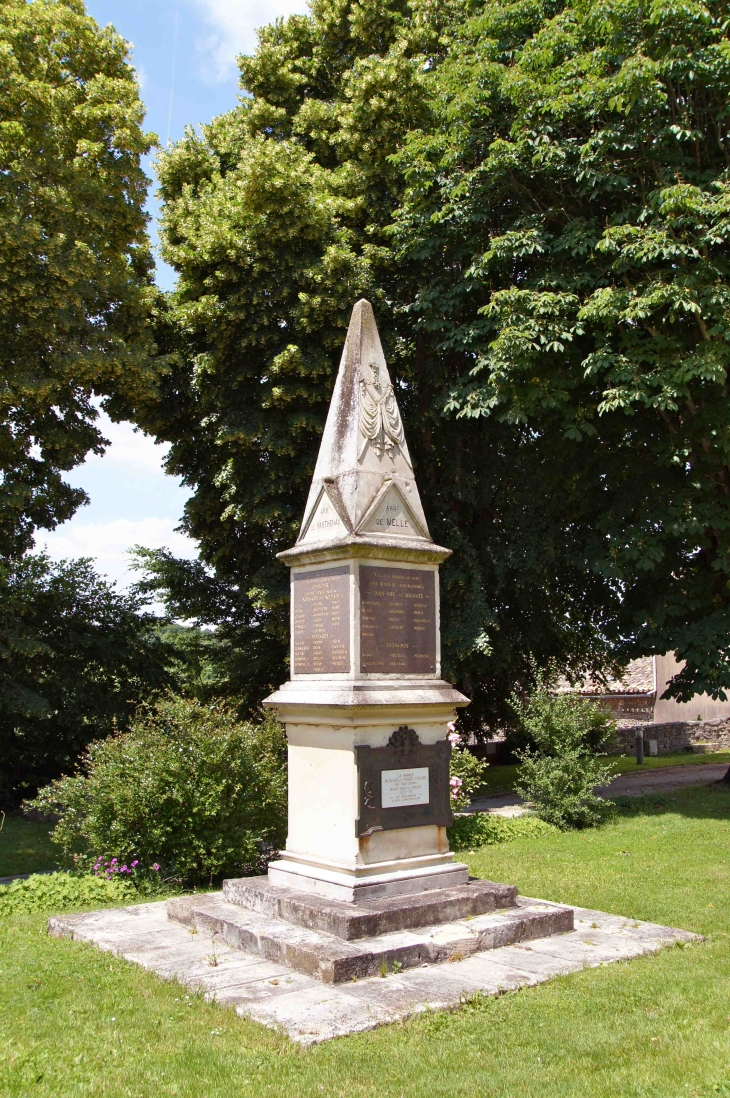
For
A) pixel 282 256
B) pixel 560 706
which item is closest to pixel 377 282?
pixel 282 256

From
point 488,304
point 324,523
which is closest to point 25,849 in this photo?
point 324,523

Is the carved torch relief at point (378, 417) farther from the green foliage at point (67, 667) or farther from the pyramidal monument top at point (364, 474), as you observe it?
the green foliage at point (67, 667)

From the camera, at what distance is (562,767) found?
13398 mm

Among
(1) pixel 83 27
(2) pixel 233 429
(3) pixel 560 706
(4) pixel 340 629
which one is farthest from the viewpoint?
(1) pixel 83 27

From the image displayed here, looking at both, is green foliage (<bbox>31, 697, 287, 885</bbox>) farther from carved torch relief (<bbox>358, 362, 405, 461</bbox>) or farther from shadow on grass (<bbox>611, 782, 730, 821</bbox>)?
shadow on grass (<bbox>611, 782, 730, 821</bbox>)

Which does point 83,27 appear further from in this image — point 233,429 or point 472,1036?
point 472,1036

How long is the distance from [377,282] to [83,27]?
6732 mm

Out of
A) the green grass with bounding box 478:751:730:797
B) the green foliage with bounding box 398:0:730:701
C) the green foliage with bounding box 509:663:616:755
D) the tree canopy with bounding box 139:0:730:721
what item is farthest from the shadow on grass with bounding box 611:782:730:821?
the green grass with bounding box 478:751:730:797

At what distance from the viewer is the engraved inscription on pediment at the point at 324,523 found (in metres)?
7.73

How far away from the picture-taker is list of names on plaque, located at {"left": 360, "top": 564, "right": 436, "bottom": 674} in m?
7.38

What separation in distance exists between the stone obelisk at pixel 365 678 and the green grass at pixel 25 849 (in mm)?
5875

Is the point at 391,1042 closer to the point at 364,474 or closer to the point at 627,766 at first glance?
the point at 364,474

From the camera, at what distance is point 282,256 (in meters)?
15.0

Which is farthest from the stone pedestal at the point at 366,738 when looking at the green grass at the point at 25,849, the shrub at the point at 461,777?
the green grass at the point at 25,849
